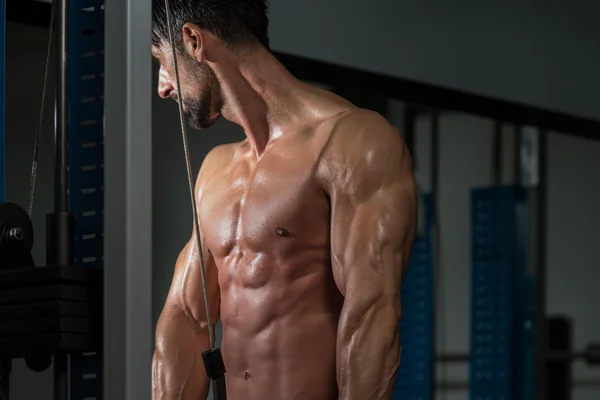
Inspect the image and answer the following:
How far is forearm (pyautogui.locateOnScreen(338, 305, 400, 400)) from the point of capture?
2.64 metres

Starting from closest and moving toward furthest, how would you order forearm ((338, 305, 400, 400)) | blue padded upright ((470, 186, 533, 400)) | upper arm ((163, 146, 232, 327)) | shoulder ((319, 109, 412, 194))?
1. forearm ((338, 305, 400, 400))
2. shoulder ((319, 109, 412, 194))
3. upper arm ((163, 146, 232, 327))
4. blue padded upright ((470, 186, 533, 400))

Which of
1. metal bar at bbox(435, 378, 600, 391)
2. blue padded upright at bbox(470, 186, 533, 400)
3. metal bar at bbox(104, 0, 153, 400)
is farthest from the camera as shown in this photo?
metal bar at bbox(435, 378, 600, 391)

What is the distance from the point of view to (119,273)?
1.66 meters

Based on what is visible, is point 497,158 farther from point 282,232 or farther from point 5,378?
point 5,378

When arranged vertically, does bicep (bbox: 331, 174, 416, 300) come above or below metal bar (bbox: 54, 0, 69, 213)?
below

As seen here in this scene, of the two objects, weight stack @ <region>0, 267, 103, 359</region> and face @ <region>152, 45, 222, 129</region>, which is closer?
weight stack @ <region>0, 267, 103, 359</region>

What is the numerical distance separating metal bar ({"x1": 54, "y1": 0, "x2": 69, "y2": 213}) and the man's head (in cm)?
97

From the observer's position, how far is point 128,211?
1651 millimetres

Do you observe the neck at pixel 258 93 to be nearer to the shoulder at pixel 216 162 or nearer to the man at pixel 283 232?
the man at pixel 283 232

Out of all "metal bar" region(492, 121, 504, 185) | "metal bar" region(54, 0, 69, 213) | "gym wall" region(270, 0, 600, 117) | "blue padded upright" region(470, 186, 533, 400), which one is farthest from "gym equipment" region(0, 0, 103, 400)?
"metal bar" region(492, 121, 504, 185)

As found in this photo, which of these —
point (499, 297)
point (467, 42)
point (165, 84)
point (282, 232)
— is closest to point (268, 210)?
point (282, 232)

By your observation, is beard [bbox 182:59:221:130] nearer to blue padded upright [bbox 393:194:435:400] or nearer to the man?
the man

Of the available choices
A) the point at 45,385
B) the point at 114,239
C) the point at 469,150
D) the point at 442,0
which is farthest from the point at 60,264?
the point at 469,150

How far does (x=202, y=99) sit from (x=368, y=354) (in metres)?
0.71
